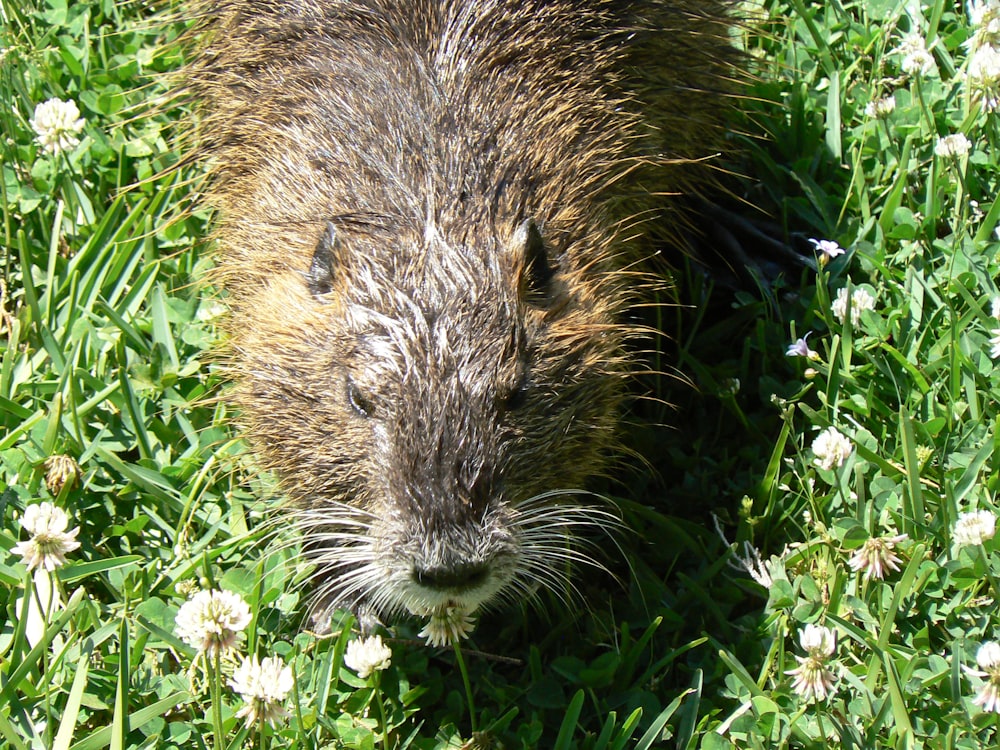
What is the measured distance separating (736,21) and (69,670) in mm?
3306

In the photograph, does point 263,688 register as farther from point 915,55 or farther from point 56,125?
point 915,55

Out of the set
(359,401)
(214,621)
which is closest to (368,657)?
(214,621)

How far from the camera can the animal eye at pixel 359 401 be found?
3283 millimetres

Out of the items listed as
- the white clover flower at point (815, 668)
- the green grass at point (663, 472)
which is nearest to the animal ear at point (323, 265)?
the green grass at point (663, 472)

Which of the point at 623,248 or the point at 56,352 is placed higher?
the point at 623,248

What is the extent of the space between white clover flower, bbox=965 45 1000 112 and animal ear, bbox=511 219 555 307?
1758 mm

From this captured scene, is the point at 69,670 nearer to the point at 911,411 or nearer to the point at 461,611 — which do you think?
the point at 461,611

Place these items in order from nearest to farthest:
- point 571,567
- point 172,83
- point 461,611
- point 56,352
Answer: point 461,611 < point 571,567 < point 56,352 < point 172,83

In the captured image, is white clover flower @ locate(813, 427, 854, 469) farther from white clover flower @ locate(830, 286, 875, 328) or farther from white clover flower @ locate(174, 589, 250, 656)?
white clover flower @ locate(174, 589, 250, 656)

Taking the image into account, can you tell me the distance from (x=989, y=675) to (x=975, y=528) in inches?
18.0

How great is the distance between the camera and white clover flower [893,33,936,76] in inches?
177

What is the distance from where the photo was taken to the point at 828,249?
4340mm

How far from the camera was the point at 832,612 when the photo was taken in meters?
3.63

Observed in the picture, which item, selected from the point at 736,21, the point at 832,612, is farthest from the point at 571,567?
the point at 736,21
